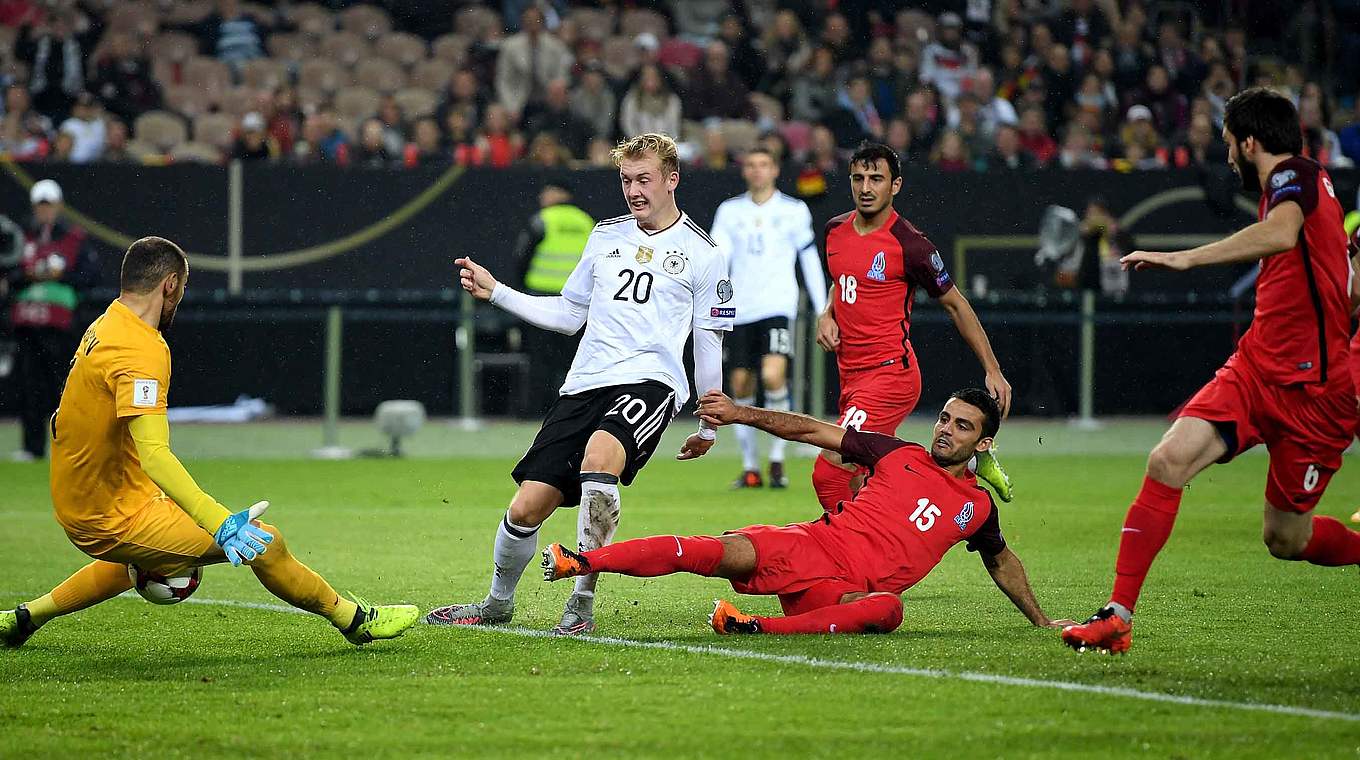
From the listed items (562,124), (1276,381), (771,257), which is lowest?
(1276,381)

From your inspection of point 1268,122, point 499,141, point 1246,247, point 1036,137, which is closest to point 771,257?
point 499,141

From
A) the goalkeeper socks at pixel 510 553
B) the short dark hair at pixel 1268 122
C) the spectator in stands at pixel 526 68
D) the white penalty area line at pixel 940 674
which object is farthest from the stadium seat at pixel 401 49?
the short dark hair at pixel 1268 122

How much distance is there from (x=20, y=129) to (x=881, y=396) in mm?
13269

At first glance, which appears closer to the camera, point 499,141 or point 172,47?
point 499,141

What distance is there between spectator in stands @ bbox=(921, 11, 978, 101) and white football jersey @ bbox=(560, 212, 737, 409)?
48.9ft

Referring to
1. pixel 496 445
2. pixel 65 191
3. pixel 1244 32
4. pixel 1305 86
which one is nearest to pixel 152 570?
pixel 496 445

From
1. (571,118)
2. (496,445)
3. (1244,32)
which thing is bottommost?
(496,445)

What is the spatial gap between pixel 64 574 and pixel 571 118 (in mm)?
11729

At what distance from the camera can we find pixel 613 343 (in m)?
7.54

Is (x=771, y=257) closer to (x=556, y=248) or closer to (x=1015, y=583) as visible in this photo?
(x=556, y=248)

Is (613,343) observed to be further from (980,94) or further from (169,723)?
(980,94)

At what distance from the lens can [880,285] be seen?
8.96 m

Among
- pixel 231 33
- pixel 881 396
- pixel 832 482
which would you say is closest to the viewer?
pixel 832 482

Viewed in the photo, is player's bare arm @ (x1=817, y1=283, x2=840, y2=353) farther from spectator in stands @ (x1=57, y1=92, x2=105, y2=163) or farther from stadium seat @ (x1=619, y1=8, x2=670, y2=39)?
stadium seat @ (x1=619, y1=8, x2=670, y2=39)
